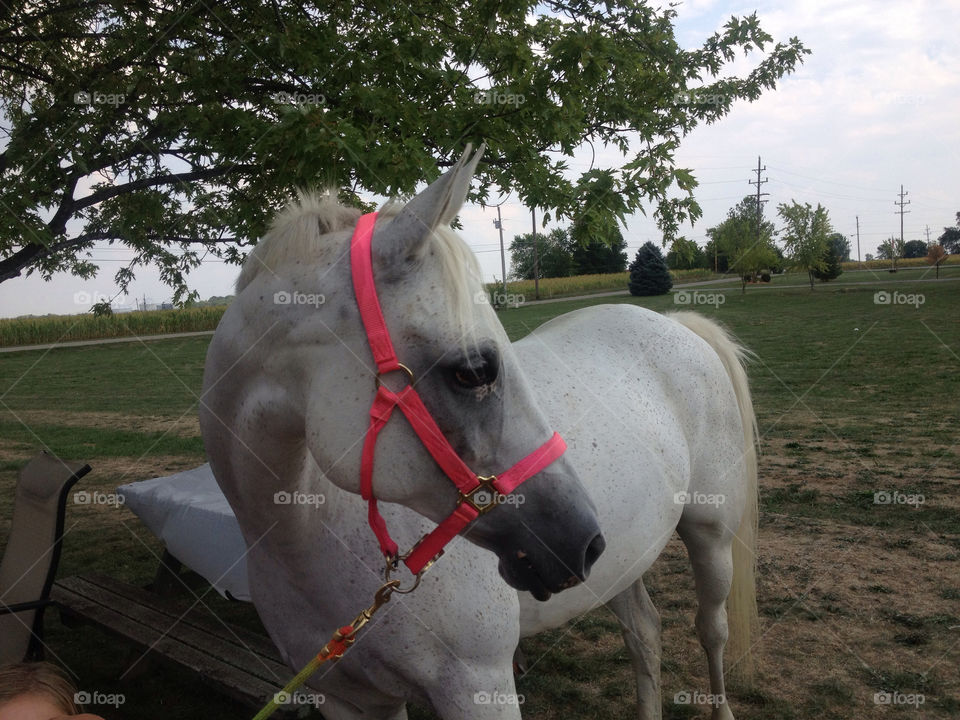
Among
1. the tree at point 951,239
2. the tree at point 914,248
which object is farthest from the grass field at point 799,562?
the tree at point 914,248

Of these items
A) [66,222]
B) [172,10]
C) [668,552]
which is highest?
[172,10]

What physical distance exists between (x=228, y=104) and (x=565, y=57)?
1.95m

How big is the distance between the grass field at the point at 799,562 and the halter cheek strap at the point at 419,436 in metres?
2.54

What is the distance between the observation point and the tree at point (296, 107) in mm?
3449

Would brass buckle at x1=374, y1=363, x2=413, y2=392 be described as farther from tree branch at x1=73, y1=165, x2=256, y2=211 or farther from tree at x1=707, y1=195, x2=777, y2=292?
tree at x1=707, y1=195, x2=777, y2=292

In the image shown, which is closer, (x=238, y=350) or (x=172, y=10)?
(x=238, y=350)

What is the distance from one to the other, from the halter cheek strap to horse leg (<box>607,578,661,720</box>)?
2223 millimetres

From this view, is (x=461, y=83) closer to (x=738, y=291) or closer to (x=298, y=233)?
(x=298, y=233)

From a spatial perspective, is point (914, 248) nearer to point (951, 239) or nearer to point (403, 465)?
point (951, 239)

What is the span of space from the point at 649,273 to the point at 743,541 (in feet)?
77.0

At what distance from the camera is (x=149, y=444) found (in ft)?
32.8

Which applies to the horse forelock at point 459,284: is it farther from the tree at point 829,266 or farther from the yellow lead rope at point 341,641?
the tree at point 829,266

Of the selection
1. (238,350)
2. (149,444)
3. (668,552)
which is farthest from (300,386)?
(149,444)

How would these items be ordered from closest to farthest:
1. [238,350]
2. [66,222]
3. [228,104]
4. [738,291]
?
[238,350] < [228,104] < [66,222] < [738,291]
